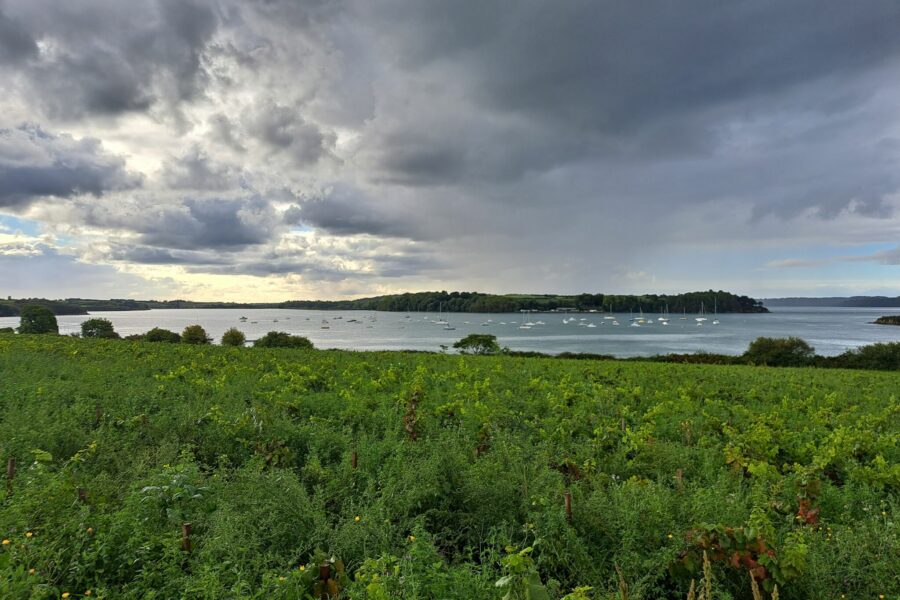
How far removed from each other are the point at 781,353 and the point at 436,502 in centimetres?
4742

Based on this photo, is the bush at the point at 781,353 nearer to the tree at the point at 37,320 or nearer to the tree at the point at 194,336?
the tree at the point at 194,336

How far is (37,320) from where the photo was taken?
197 ft

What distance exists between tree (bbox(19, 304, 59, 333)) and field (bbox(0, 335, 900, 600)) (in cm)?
6499

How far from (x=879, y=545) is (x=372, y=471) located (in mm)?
5048

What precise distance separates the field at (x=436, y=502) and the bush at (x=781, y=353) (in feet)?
122

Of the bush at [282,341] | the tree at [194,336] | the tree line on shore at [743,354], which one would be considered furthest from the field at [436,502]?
the tree at [194,336]

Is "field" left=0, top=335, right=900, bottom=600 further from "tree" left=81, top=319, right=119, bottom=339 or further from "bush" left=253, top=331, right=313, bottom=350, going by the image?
"tree" left=81, top=319, right=119, bottom=339

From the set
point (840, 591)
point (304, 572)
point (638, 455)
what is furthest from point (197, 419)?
point (840, 591)

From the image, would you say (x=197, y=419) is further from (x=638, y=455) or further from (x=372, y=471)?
(x=638, y=455)

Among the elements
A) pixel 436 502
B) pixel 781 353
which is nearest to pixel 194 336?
pixel 436 502

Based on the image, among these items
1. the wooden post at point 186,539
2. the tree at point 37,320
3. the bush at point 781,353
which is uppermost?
the wooden post at point 186,539

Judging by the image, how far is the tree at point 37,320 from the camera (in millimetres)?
58834

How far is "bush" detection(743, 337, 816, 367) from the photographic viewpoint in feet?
133

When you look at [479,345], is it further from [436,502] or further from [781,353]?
[436,502]
